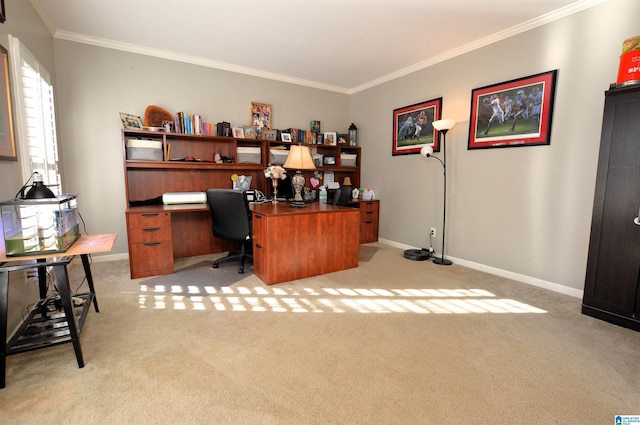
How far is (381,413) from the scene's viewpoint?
4.40 feet

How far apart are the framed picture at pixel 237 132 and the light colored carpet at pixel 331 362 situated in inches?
87.8

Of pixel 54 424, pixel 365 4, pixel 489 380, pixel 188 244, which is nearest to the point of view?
pixel 54 424

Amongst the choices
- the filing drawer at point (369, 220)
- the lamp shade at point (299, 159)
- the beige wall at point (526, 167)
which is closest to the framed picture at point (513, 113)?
the beige wall at point (526, 167)

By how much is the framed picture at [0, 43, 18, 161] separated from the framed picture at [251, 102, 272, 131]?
265cm

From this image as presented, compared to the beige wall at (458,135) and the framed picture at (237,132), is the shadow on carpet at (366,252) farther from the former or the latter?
the framed picture at (237,132)

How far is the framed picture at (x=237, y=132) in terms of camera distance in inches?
160

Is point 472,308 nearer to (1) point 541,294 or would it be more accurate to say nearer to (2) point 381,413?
(1) point 541,294

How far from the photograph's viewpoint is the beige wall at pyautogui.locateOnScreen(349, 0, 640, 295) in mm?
2523

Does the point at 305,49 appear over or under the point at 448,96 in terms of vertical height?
over

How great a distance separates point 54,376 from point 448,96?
433cm

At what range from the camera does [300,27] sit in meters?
3.01

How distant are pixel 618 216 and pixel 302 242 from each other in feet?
8.21

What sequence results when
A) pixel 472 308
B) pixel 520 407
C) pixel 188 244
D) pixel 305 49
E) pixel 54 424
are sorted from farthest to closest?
pixel 188 244
pixel 305 49
pixel 472 308
pixel 520 407
pixel 54 424

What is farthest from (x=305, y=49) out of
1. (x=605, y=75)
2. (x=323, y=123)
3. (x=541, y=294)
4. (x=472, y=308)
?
(x=541, y=294)
